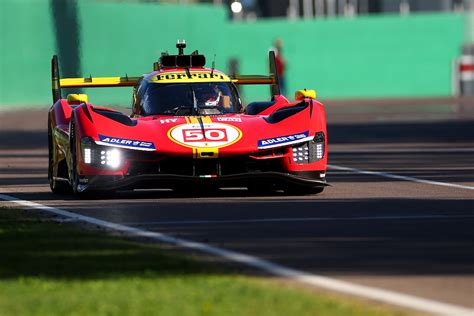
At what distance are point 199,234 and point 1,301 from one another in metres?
3.32

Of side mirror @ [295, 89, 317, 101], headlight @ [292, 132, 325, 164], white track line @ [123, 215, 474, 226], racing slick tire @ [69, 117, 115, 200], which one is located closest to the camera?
white track line @ [123, 215, 474, 226]

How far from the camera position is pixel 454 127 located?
3200cm

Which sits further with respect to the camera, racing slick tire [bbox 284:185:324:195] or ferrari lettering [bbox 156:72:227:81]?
ferrari lettering [bbox 156:72:227:81]

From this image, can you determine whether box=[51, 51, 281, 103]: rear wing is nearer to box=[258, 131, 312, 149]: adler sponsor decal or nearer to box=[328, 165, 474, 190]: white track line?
box=[328, 165, 474, 190]: white track line

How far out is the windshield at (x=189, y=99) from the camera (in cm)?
1692

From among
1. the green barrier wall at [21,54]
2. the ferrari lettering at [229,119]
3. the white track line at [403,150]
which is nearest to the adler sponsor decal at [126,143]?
the ferrari lettering at [229,119]

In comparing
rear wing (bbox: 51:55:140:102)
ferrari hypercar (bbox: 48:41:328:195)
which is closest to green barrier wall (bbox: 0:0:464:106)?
rear wing (bbox: 51:55:140:102)

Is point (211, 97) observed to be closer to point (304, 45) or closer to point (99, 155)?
point (99, 155)

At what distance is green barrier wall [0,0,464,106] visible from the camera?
164 feet

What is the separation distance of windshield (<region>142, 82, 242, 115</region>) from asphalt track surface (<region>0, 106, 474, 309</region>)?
97cm

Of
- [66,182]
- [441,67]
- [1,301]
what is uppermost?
→ [1,301]

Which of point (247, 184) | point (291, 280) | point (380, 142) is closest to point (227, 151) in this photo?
point (247, 184)

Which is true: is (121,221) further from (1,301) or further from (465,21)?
(465,21)

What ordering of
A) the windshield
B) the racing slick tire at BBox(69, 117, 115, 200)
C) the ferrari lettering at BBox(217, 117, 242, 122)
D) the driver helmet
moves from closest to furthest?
the racing slick tire at BBox(69, 117, 115, 200) < the ferrari lettering at BBox(217, 117, 242, 122) < the windshield < the driver helmet
